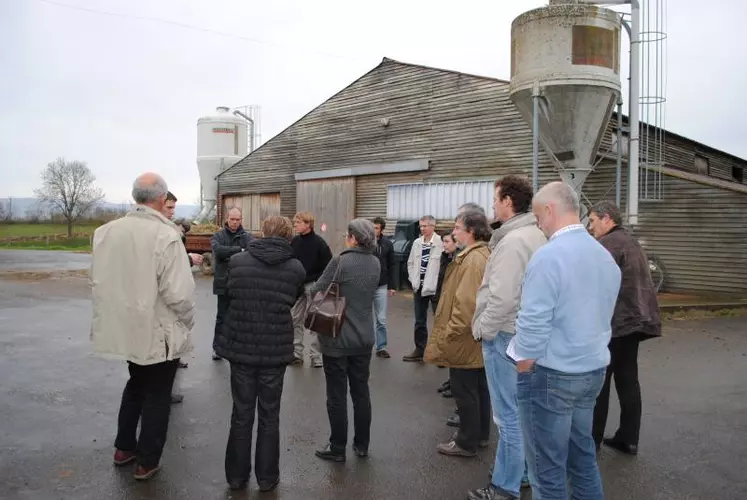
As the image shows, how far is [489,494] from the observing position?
385cm

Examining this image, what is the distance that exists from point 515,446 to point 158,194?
9.83 feet

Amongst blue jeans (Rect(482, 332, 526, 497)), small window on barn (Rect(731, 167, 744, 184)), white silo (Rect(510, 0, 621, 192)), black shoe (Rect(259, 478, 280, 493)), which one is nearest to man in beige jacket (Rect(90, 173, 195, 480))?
black shoe (Rect(259, 478, 280, 493))

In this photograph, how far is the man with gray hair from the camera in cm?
752

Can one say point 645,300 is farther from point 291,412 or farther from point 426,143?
point 426,143

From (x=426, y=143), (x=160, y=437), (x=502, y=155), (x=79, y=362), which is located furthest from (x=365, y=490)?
(x=426, y=143)

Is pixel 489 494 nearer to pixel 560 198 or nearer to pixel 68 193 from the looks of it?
pixel 560 198

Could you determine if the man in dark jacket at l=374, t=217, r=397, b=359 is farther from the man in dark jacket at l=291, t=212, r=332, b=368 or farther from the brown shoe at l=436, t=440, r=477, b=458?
the brown shoe at l=436, t=440, r=477, b=458

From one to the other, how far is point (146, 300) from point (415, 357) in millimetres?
4474

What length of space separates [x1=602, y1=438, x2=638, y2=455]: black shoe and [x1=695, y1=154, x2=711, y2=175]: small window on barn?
17722mm

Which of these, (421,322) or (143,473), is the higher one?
(421,322)

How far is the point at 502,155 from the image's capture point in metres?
14.7

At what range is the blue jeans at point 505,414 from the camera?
3818 mm

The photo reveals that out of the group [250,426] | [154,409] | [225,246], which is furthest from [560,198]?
[225,246]

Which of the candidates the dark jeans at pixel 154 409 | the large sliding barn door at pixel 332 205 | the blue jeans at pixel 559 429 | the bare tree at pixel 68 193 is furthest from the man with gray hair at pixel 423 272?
the bare tree at pixel 68 193
